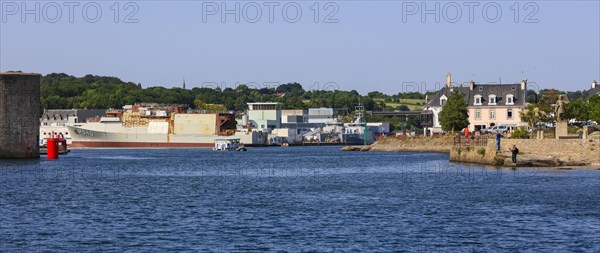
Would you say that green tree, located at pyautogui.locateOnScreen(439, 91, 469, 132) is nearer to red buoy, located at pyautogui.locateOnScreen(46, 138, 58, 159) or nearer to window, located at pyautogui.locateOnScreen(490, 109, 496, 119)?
window, located at pyautogui.locateOnScreen(490, 109, 496, 119)

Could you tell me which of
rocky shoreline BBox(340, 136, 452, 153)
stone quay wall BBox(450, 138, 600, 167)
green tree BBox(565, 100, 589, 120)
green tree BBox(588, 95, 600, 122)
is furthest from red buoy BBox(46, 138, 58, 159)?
green tree BBox(565, 100, 589, 120)

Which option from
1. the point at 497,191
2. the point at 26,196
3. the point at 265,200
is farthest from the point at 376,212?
the point at 26,196

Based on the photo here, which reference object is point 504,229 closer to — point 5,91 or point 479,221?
point 479,221

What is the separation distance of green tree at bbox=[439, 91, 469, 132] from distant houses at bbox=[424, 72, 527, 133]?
25.5ft

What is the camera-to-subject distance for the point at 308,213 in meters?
41.6

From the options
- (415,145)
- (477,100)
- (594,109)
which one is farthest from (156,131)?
(594,109)

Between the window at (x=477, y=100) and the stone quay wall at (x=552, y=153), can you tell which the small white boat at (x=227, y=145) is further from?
the stone quay wall at (x=552, y=153)

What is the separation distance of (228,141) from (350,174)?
88.9 m

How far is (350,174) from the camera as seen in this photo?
72.4 metres

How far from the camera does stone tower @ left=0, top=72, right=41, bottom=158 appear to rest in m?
88.0

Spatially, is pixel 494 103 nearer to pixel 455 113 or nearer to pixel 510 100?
pixel 510 100

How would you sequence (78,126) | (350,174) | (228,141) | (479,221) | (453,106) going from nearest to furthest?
(479,221)
(350,174)
(453,106)
(228,141)
(78,126)

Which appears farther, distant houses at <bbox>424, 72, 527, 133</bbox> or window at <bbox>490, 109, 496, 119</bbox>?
window at <bbox>490, 109, 496, 119</bbox>

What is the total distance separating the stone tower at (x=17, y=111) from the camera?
88.0 meters
